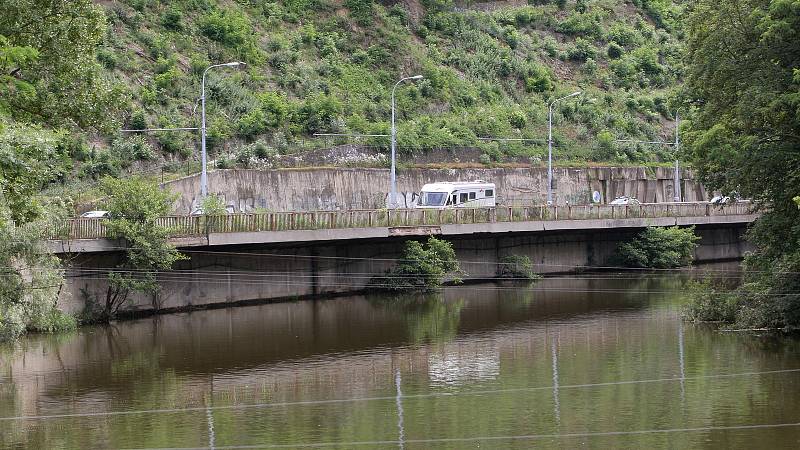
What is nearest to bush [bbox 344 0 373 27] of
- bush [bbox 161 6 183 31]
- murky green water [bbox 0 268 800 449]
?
bush [bbox 161 6 183 31]

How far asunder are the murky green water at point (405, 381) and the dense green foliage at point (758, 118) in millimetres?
3212

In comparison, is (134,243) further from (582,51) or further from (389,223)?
(582,51)

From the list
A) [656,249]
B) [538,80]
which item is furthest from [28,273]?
[538,80]

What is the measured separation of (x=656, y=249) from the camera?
247 feet

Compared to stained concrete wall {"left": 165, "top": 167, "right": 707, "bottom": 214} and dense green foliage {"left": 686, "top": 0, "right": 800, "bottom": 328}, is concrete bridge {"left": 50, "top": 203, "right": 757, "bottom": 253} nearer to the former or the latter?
stained concrete wall {"left": 165, "top": 167, "right": 707, "bottom": 214}

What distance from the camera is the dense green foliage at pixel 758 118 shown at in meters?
40.1

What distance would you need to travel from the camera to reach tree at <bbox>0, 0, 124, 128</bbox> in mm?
27656

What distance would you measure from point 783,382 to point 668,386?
11.3ft

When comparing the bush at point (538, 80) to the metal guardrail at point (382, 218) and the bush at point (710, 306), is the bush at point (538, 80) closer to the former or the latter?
the metal guardrail at point (382, 218)

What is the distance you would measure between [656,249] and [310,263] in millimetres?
24054

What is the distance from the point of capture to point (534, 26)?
125500mm

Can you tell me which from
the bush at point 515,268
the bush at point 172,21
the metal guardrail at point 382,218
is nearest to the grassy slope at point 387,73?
the bush at point 172,21

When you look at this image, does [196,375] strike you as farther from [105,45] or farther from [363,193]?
[105,45]

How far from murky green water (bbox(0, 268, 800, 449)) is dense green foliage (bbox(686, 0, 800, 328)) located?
321 centimetres
